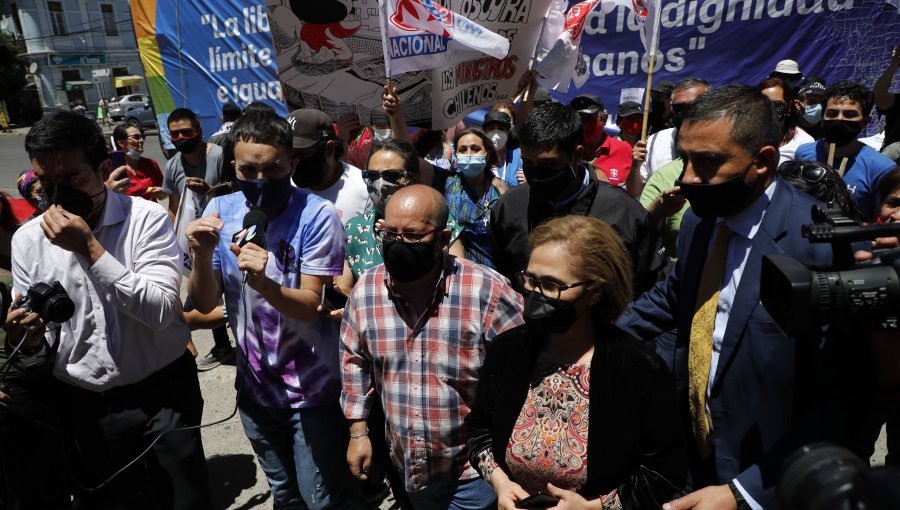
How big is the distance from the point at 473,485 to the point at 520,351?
2.11ft

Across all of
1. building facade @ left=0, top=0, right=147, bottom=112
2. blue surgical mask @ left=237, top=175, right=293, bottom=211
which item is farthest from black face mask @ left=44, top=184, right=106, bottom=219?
building facade @ left=0, top=0, right=147, bottom=112

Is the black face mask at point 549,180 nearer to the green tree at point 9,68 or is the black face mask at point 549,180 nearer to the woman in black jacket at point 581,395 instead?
the woman in black jacket at point 581,395

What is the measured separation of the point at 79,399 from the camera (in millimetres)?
2621

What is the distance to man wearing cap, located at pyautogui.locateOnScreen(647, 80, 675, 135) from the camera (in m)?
6.12

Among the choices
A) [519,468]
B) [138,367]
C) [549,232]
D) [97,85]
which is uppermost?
[549,232]

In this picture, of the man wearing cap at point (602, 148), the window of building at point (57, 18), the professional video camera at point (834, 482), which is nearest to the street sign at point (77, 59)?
the window of building at point (57, 18)

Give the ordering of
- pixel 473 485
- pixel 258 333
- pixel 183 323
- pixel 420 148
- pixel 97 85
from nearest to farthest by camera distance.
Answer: pixel 473 485 < pixel 258 333 < pixel 183 323 < pixel 420 148 < pixel 97 85

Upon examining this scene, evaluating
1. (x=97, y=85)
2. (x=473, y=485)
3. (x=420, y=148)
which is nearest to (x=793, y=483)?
(x=473, y=485)

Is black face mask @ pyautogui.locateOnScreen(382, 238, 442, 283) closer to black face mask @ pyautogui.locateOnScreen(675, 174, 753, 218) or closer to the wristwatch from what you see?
black face mask @ pyautogui.locateOnScreen(675, 174, 753, 218)

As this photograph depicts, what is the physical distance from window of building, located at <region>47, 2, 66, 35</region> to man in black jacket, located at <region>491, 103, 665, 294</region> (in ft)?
167

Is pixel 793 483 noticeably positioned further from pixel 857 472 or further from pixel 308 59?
pixel 308 59

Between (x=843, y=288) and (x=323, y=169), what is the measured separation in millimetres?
2690

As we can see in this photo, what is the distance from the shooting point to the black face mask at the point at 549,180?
2.73 metres

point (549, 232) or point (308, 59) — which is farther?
point (308, 59)
